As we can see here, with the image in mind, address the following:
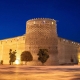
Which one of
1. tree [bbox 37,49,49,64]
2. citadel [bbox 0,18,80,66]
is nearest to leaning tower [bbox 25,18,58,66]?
citadel [bbox 0,18,80,66]

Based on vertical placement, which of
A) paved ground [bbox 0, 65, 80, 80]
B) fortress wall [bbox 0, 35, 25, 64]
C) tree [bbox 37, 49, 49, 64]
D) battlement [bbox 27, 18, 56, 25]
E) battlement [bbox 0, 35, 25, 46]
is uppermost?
battlement [bbox 27, 18, 56, 25]

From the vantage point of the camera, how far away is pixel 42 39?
2883 cm

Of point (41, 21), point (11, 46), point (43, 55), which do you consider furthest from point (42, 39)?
point (11, 46)

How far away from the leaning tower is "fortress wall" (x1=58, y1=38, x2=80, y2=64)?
3.55 meters

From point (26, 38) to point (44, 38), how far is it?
3725mm

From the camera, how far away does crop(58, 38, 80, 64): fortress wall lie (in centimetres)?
3317

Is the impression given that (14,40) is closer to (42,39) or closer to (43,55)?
(42,39)

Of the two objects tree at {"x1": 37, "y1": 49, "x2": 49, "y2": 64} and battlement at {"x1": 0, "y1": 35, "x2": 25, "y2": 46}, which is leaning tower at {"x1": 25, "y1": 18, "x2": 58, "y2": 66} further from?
battlement at {"x1": 0, "y1": 35, "x2": 25, "y2": 46}

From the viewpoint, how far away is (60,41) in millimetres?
33375

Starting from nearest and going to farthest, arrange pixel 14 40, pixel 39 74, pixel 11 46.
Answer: pixel 39 74 → pixel 14 40 → pixel 11 46

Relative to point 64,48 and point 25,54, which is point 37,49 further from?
point 64,48

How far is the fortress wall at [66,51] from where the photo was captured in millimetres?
33175

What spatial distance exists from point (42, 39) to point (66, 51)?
9.09 meters

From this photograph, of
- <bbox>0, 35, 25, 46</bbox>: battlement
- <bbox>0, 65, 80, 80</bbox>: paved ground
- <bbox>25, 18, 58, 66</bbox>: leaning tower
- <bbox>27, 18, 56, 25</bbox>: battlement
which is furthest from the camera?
<bbox>0, 35, 25, 46</bbox>: battlement
